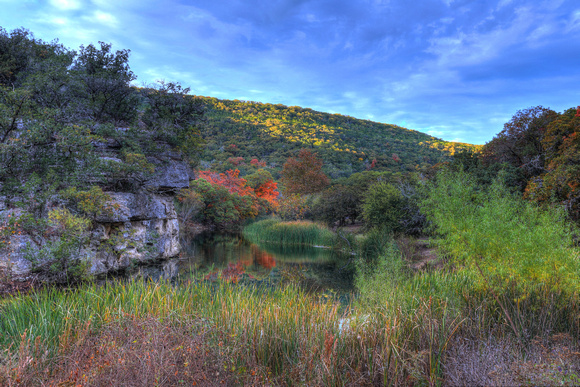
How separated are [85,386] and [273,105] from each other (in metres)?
72.0

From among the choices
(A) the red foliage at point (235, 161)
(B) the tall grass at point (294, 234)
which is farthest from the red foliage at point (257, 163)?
(B) the tall grass at point (294, 234)

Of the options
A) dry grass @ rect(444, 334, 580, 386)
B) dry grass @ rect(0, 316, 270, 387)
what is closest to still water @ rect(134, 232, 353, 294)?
dry grass @ rect(0, 316, 270, 387)

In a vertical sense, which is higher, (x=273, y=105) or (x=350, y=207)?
(x=273, y=105)

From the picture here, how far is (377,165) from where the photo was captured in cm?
4478

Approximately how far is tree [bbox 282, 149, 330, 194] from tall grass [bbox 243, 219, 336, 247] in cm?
820

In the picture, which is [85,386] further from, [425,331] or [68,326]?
[425,331]

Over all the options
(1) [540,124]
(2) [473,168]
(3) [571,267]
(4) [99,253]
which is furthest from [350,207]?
(3) [571,267]

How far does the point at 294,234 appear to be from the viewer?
2308cm

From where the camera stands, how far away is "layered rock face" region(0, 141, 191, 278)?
8703mm

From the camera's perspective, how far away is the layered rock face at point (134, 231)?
8.70m

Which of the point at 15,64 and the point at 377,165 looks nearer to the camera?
the point at 15,64

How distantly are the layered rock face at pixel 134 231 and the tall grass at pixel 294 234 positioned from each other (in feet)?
27.1

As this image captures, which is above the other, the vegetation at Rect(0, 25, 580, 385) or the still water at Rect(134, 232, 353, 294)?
the vegetation at Rect(0, 25, 580, 385)

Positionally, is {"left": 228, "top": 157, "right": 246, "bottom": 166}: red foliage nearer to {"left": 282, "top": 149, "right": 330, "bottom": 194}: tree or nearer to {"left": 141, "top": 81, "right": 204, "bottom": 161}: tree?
{"left": 282, "top": 149, "right": 330, "bottom": 194}: tree
